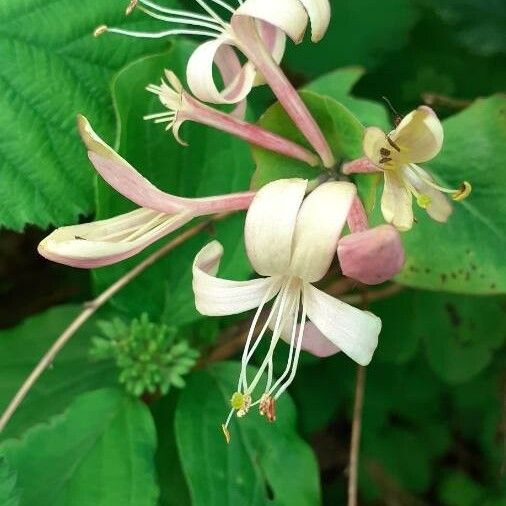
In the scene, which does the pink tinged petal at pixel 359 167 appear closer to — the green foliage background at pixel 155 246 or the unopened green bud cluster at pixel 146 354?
the green foliage background at pixel 155 246

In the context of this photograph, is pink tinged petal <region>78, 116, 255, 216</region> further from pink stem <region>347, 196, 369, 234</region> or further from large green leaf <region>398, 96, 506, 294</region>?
large green leaf <region>398, 96, 506, 294</region>

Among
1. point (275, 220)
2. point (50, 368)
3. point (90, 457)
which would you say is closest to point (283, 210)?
point (275, 220)

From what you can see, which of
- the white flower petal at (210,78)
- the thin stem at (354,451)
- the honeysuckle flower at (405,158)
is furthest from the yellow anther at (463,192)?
the thin stem at (354,451)

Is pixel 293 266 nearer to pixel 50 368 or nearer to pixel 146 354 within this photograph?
pixel 146 354

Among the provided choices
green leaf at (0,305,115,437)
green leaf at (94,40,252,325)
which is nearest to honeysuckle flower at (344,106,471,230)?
green leaf at (94,40,252,325)

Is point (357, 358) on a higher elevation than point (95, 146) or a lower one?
lower

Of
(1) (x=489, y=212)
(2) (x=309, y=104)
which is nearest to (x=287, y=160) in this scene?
(2) (x=309, y=104)

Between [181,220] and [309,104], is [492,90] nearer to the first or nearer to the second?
[309,104]

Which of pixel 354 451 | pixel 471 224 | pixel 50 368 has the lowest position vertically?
pixel 354 451
